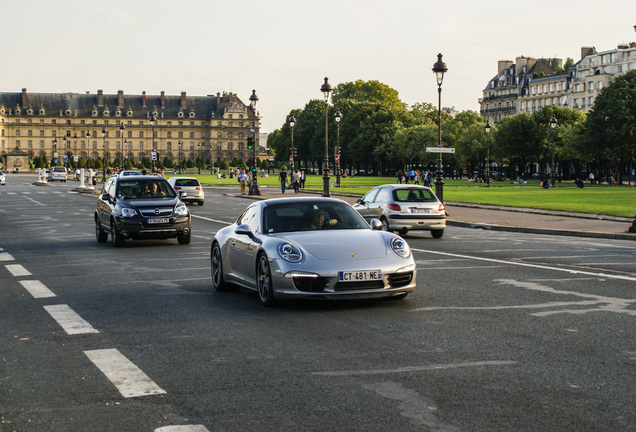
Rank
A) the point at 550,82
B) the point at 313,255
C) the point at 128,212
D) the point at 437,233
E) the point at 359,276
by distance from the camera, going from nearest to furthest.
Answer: the point at 359,276
the point at 313,255
the point at 128,212
the point at 437,233
the point at 550,82

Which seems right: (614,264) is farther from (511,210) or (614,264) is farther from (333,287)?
(511,210)

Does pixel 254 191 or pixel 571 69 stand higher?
pixel 571 69

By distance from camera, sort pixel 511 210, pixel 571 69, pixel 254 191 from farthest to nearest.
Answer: pixel 571 69
pixel 254 191
pixel 511 210

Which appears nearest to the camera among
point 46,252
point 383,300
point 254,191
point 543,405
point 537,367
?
point 543,405

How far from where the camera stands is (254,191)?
57.5 m

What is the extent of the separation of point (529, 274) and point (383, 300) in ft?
12.4

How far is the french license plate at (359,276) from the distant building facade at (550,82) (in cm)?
12492

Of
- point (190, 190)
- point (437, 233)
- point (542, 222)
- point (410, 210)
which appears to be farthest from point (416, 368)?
point (190, 190)

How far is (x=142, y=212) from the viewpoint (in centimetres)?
1941

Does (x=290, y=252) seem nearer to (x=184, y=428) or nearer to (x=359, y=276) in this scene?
(x=359, y=276)

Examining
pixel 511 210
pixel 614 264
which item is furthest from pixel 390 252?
pixel 511 210

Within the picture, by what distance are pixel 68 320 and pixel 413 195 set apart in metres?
14.8

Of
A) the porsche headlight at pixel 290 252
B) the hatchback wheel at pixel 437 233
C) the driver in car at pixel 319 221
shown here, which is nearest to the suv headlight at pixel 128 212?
the hatchback wheel at pixel 437 233

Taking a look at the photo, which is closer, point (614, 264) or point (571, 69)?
point (614, 264)
